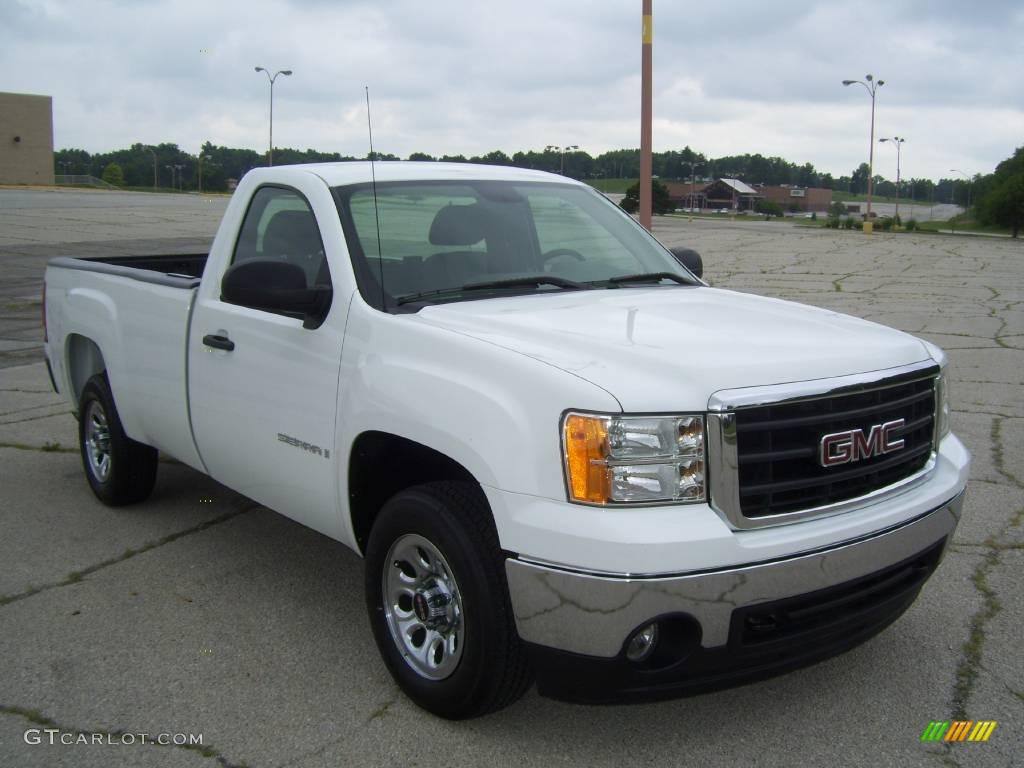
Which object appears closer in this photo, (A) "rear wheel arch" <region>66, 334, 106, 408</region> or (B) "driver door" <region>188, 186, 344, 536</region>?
(B) "driver door" <region>188, 186, 344, 536</region>

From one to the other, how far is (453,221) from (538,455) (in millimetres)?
1659

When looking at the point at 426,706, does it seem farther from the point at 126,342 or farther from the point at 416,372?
the point at 126,342

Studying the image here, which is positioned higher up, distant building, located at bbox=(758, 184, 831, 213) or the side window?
distant building, located at bbox=(758, 184, 831, 213)

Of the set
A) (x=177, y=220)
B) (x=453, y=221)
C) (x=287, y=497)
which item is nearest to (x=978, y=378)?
(x=453, y=221)

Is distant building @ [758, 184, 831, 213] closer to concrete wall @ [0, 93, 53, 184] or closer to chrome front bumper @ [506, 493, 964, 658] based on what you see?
concrete wall @ [0, 93, 53, 184]

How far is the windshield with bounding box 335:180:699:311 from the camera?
3957mm

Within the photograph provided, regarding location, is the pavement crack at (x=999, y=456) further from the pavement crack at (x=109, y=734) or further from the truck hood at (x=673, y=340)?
the pavement crack at (x=109, y=734)

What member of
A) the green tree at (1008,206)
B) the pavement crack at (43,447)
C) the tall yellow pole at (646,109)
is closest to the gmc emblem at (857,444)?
the pavement crack at (43,447)

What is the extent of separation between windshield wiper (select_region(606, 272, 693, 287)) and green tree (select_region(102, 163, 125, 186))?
A: 99796mm

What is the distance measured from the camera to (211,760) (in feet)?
10.3

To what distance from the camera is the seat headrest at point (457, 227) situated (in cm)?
421

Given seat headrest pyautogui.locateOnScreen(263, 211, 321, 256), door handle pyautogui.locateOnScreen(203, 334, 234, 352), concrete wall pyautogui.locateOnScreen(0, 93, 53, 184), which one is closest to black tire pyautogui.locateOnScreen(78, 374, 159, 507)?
door handle pyautogui.locateOnScreen(203, 334, 234, 352)

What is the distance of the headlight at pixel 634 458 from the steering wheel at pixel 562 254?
1.67 metres

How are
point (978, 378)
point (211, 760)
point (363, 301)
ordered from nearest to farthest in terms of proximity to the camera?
point (211, 760) < point (363, 301) < point (978, 378)
